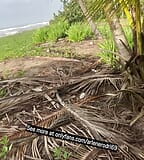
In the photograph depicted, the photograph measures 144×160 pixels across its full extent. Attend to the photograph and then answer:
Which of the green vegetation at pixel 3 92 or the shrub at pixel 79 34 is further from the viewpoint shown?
the shrub at pixel 79 34

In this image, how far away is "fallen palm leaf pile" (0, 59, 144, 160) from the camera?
374 cm

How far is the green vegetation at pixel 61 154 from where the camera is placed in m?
3.64

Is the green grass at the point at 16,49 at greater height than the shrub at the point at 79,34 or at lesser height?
lesser

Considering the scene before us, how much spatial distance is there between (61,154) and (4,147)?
1.72 feet

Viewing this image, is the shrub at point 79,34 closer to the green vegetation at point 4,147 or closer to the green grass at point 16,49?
the green grass at point 16,49

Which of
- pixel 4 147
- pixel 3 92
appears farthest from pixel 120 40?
pixel 4 147

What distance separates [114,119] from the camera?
4020 mm

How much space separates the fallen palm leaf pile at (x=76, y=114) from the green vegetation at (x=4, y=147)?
38 millimetres

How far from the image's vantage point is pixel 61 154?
3.69 metres

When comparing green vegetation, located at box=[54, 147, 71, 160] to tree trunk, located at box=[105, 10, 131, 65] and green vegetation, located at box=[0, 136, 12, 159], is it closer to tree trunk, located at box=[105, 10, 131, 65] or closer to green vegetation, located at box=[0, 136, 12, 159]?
green vegetation, located at box=[0, 136, 12, 159]

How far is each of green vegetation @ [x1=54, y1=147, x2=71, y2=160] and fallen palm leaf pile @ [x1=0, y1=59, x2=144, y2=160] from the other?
4cm

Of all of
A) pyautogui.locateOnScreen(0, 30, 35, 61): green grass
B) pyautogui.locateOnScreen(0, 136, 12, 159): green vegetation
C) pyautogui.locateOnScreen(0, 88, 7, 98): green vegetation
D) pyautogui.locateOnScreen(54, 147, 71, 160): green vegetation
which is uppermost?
pyautogui.locateOnScreen(0, 88, 7, 98): green vegetation

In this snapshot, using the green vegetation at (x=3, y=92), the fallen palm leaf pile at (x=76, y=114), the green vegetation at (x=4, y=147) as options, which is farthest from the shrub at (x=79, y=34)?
the green vegetation at (x=4, y=147)

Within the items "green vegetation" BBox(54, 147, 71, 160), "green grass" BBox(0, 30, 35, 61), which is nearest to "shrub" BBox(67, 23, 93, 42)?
"green grass" BBox(0, 30, 35, 61)
